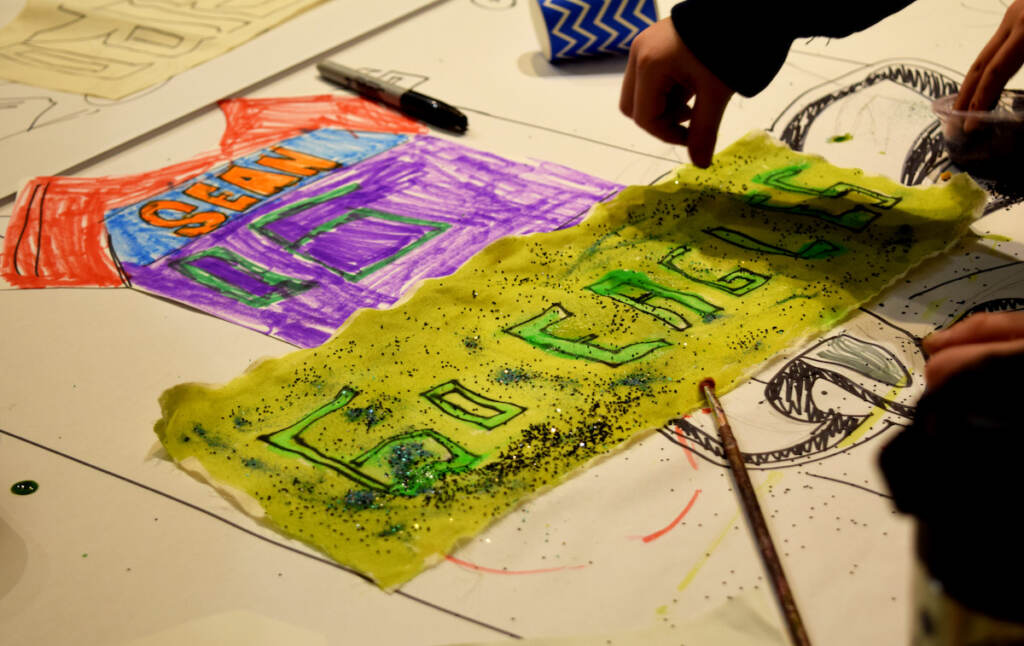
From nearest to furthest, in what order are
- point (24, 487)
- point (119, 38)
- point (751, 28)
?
1. point (24, 487)
2. point (751, 28)
3. point (119, 38)

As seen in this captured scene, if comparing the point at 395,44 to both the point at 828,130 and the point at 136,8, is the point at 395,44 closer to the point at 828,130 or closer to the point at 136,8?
the point at 136,8

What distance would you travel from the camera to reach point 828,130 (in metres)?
1.07

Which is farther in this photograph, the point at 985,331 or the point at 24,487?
the point at 24,487

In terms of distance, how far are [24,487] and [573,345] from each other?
1.42ft

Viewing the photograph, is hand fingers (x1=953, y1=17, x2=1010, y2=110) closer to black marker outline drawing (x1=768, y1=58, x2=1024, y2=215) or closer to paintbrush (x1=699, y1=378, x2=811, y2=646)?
black marker outline drawing (x1=768, y1=58, x2=1024, y2=215)

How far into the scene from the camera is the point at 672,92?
89 centimetres

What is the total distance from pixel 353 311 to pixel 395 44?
66cm

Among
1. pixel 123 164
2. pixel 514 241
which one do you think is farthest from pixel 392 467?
pixel 123 164

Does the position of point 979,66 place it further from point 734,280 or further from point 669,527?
point 669,527

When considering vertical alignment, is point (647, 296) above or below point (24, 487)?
above

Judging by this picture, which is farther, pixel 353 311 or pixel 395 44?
pixel 395 44

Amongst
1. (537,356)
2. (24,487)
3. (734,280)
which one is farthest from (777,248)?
(24,487)

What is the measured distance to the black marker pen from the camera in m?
1.10

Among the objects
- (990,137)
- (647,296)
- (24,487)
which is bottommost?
(24,487)
